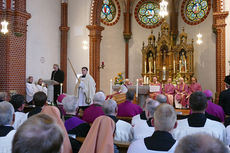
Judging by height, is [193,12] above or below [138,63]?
above

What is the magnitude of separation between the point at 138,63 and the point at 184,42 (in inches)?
153

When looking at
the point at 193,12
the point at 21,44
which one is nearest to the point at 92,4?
the point at 21,44

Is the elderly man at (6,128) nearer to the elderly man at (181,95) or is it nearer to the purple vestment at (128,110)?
the purple vestment at (128,110)

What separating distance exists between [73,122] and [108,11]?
1508cm

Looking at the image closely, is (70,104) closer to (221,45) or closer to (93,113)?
(93,113)

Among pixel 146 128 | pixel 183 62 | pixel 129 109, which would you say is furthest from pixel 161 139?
pixel 183 62

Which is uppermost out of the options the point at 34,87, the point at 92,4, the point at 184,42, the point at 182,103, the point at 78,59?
the point at 92,4

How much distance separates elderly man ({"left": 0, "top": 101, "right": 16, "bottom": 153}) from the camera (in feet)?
9.36

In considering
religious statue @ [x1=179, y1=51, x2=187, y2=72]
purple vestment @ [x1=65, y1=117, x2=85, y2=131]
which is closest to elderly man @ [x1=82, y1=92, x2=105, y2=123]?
purple vestment @ [x1=65, y1=117, x2=85, y2=131]

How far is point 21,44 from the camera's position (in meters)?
11.2

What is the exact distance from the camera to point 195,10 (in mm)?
17203

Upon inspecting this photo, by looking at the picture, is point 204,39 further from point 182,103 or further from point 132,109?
point 132,109

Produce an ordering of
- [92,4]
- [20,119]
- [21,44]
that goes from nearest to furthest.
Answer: [20,119], [21,44], [92,4]

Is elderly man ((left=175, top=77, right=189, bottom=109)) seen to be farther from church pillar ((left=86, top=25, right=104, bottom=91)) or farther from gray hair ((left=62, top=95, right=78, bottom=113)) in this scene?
gray hair ((left=62, top=95, right=78, bottom=113))
